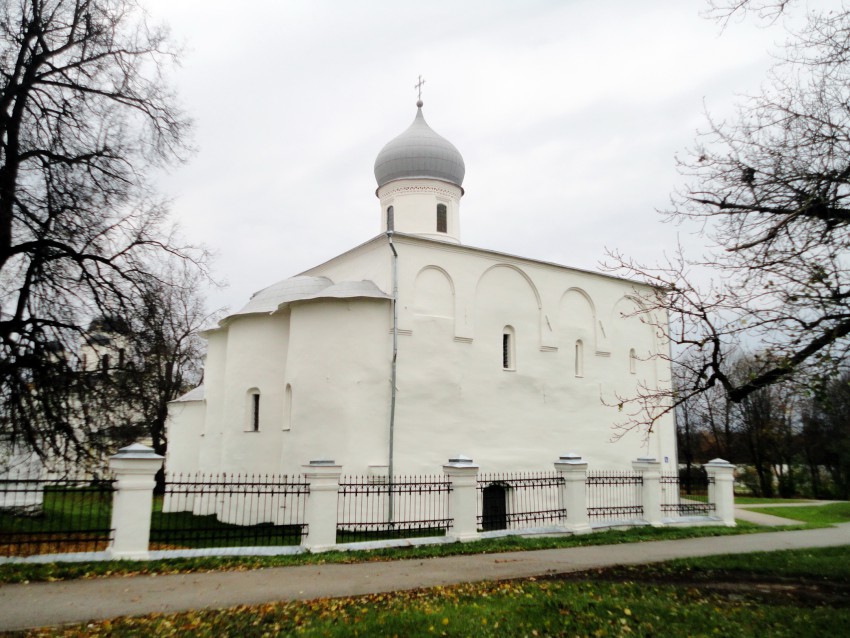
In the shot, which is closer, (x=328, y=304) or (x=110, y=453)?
(x=110, y=453)

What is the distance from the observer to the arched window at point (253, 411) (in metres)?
18.0

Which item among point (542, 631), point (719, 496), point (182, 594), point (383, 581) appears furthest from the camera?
point (719, 496)

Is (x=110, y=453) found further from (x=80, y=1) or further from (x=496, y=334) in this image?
(x=496, y=334)

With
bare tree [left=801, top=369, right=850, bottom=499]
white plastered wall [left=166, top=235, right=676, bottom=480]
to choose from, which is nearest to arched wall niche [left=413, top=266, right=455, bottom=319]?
white plastered wall [left=166, top=235, right=676, bottom=480]

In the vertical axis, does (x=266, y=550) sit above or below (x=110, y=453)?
below

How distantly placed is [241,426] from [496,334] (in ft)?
24.0

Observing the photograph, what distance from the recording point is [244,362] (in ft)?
60.3

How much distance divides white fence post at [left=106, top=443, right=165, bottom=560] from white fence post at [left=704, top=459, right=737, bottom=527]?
1298 centimetres

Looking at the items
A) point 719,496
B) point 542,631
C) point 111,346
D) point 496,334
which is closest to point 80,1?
point 111,346

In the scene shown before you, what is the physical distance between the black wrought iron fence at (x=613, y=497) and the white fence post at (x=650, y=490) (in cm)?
15

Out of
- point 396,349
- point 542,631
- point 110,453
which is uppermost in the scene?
point 396,349

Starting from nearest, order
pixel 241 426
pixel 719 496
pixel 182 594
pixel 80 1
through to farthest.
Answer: pixel 182 594
pixel 80 1
pixel 719 496
pixel 241 426

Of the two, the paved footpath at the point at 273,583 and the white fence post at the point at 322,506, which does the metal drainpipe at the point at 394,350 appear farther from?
the paved footpath at the point at 273,583

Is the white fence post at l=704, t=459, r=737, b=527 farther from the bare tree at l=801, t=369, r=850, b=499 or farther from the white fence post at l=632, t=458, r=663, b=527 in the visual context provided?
the bare tree at l=801, t=369, r=850, b=499
